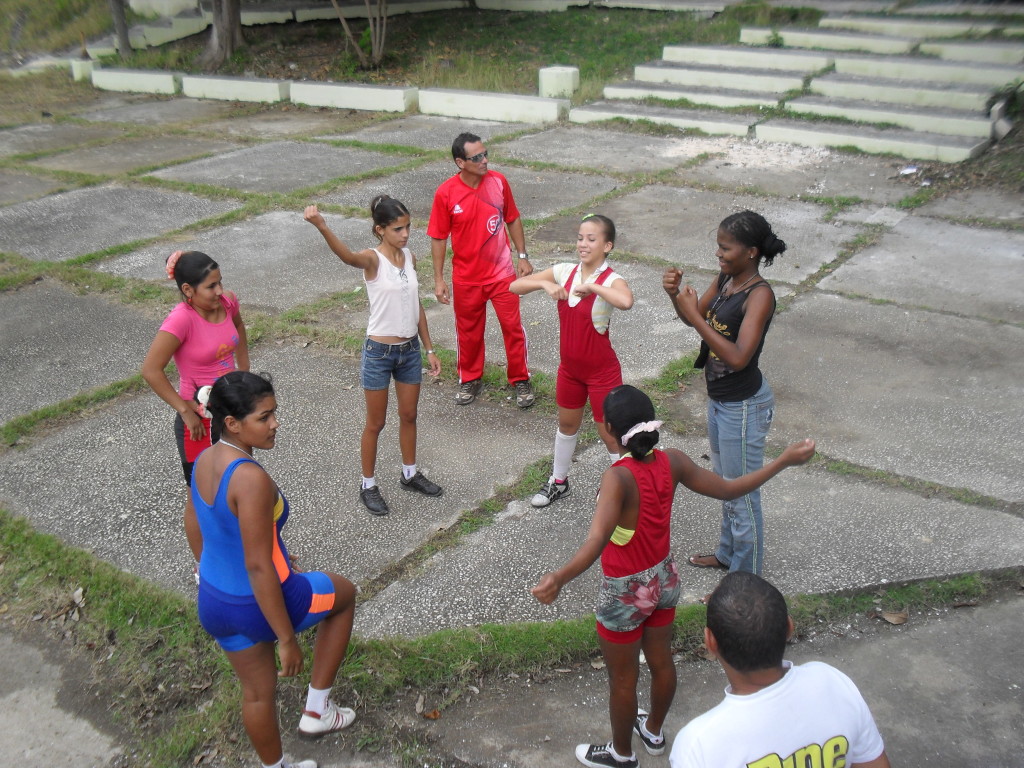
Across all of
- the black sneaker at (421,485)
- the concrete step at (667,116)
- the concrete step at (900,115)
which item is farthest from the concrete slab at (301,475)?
the concrete step at (900,115)

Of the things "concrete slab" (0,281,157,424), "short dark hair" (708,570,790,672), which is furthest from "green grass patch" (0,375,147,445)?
"short dark hair" (708,570,790,672)

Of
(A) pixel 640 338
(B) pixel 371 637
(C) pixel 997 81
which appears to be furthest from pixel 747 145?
(B) pixel 371 637

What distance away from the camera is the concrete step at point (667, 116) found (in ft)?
39.6

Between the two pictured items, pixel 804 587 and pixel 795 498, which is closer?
pixel 804 587

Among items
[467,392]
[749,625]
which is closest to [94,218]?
[467,392]

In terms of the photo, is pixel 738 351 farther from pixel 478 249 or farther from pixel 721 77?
pixel 721 77

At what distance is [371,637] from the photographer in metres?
3.86

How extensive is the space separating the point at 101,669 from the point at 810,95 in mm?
11931

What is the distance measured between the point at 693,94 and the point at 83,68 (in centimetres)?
1310

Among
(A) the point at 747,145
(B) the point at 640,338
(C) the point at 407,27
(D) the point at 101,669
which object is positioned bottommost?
(D) the point at 101,669

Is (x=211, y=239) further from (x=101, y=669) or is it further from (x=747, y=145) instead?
(x=747, y=145)

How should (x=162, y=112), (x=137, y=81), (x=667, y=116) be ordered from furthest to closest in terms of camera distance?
(x=137, y=81) → (x=162, y=112) → (x=667, y=116)

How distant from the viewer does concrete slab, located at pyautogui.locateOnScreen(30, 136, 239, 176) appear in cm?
1210

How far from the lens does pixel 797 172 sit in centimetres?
1049
